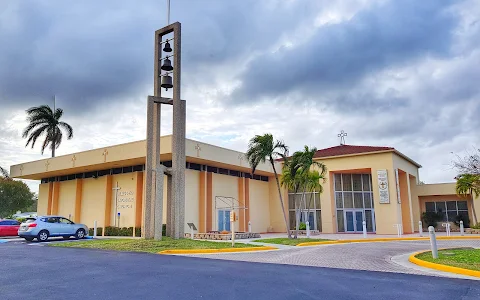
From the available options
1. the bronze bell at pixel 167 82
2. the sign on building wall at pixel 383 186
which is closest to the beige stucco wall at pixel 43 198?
the bronze bell at pixel 167 82

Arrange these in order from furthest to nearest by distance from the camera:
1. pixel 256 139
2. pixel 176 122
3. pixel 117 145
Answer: pixel 117 145
pixel 256 139
pixel 176 122

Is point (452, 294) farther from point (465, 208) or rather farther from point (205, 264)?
point (465, 208)

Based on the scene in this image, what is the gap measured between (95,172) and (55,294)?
26.8 metres

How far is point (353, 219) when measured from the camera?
35.2 m

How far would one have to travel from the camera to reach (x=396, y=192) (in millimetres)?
31719

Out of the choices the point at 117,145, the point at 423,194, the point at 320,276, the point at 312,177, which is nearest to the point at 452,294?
the point at 320,276

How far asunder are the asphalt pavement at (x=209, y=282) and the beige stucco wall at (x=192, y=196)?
16.8 meters

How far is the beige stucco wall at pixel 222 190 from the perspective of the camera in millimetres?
30392

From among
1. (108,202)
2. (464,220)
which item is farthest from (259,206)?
(464,220)

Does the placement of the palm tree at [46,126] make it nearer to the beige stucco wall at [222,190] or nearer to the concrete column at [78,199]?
the concrete column at [78,199]

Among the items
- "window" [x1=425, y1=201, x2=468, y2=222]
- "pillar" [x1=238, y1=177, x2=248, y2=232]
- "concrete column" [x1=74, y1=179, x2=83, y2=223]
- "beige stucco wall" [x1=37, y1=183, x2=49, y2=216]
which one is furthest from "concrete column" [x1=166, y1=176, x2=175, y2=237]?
"window" [x1=425, y1=201, x2=468, y2=222]

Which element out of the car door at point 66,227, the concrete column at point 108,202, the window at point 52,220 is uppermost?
the concrete column at point 108,202

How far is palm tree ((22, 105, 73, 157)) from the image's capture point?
38.9 metres

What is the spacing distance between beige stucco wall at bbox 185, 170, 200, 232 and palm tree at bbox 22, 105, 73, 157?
1868cm
